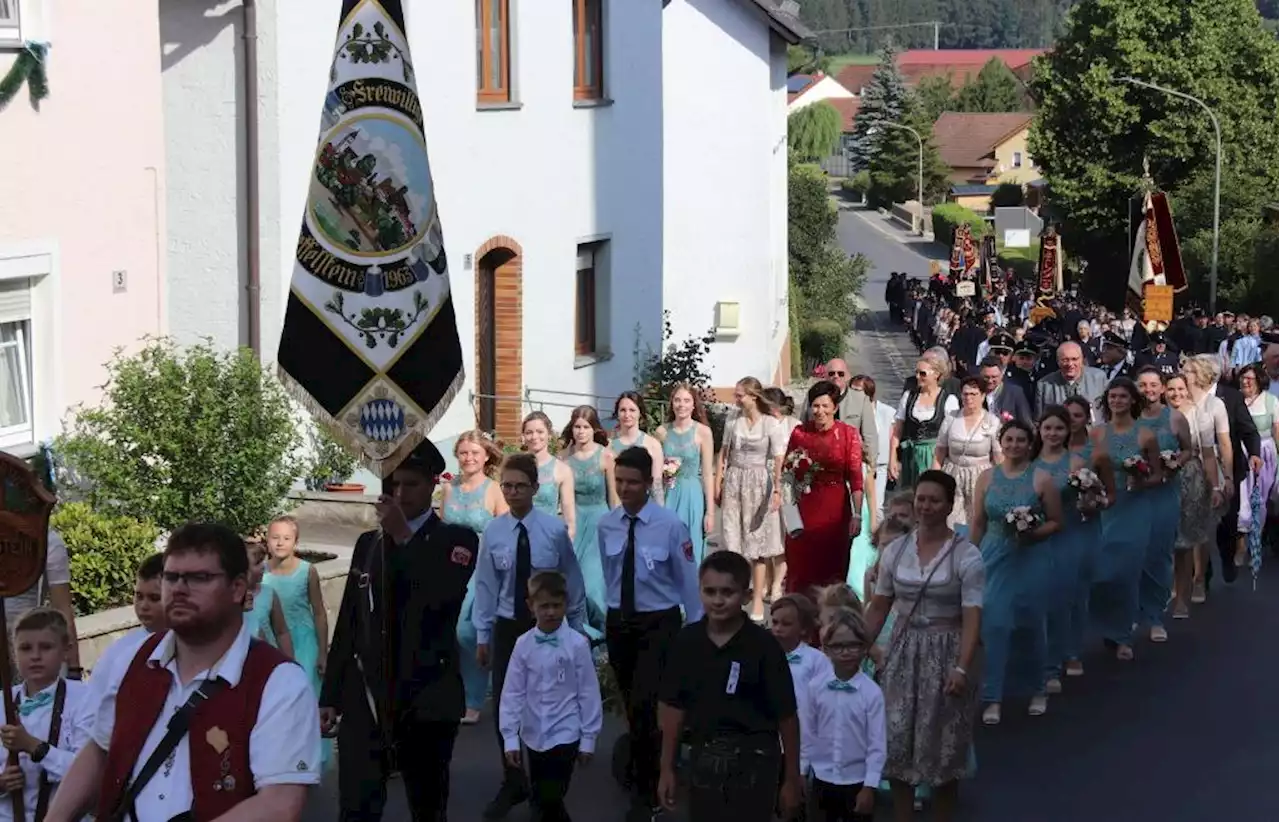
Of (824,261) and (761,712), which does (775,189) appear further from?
(761,712)

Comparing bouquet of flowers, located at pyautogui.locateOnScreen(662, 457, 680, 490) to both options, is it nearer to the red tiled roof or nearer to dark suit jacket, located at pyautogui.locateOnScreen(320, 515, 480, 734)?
dark suit jacket, located at pyautogui.locateOnScreen(320, 515, 480, 734)

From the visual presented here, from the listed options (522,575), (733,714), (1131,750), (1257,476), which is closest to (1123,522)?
(1131,750)

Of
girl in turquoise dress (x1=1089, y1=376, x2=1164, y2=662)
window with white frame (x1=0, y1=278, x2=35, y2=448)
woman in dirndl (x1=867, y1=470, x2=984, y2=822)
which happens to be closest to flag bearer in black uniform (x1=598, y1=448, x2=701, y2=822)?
woman in dirndl (x1=867, y1=470, x2=984, y2=822)

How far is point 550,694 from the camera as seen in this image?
9.66 metres

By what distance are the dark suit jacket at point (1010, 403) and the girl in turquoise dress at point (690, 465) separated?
9.36 feet

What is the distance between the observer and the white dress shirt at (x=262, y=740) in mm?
5012

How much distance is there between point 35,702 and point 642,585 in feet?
12.3

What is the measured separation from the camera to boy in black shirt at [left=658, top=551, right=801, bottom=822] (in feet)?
25.8

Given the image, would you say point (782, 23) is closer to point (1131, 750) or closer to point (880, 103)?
point (1131, 750)

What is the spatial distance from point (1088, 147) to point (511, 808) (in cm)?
6408

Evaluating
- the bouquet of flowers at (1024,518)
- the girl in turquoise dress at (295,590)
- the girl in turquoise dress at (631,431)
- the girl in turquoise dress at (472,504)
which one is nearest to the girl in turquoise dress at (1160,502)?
the bouquet of flowers at (1024,518)

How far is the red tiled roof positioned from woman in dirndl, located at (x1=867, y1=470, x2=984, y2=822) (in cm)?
14059

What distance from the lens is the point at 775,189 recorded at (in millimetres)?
40438

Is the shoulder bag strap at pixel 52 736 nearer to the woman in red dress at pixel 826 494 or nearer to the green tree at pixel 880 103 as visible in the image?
the woman in red dress at pixel 826 494
